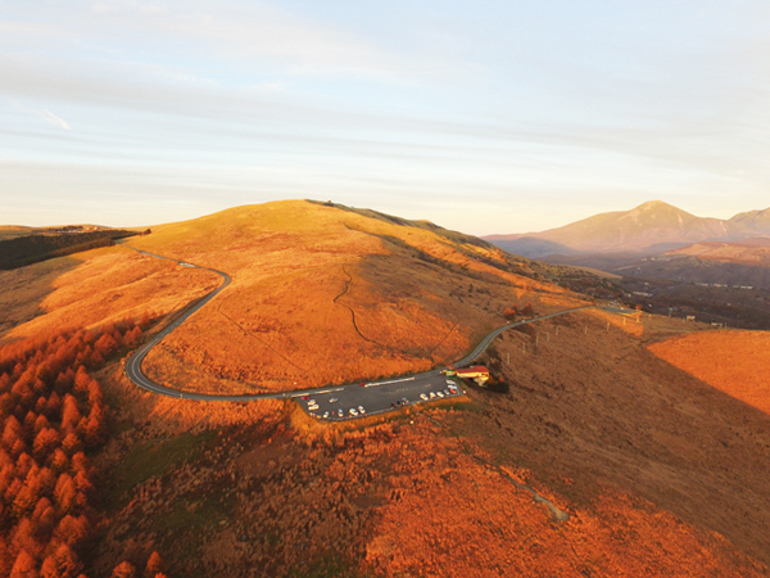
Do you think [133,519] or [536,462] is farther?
[536,462]

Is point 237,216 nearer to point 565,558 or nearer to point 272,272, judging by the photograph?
point 272,272

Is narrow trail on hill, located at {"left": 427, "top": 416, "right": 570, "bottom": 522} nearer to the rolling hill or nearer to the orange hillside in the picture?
the rolling hill

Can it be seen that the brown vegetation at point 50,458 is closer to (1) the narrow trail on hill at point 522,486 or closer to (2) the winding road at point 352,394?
(2) the winding road at point 352,394

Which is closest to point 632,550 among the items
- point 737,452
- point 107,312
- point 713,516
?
point 713,516

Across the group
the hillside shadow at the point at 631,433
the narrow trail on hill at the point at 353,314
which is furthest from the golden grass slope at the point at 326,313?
the hillside shadow at the point at 631,433

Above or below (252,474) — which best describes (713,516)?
below

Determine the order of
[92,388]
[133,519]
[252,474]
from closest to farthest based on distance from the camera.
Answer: [133,519]
[252,474]
[92,388]
